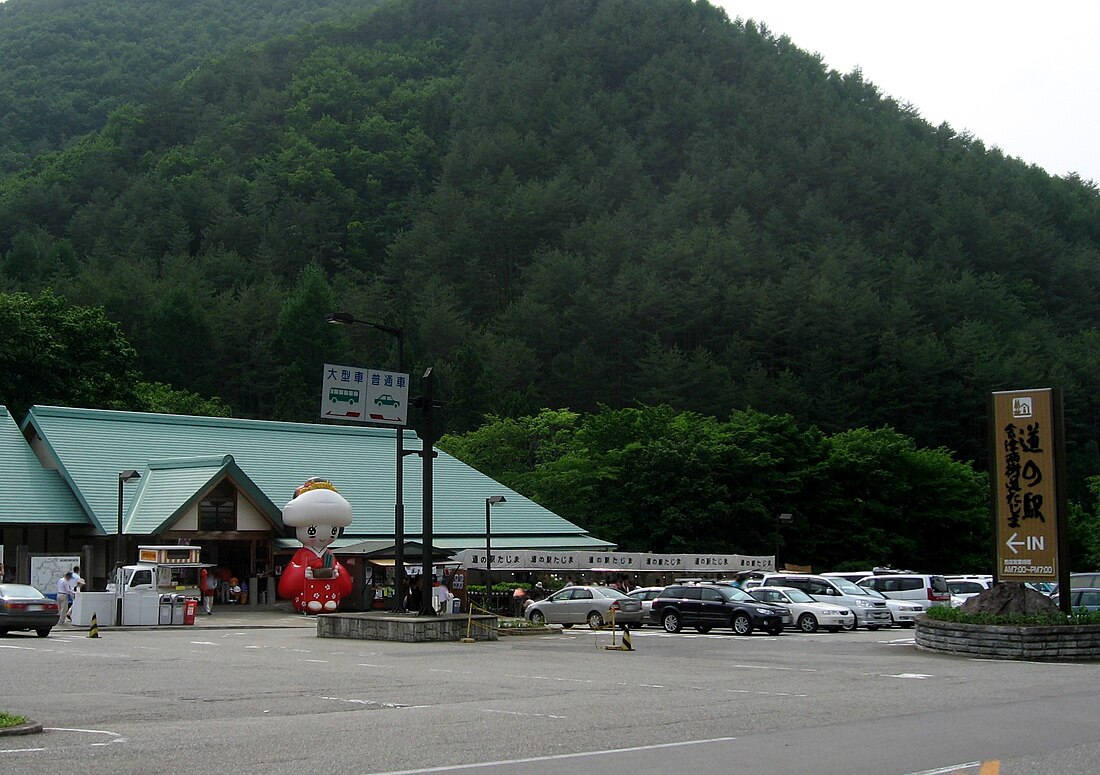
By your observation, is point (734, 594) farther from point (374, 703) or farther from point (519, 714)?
point (519, 714)

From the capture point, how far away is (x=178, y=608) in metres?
35.4

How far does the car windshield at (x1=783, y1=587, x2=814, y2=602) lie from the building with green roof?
13581 millimetres

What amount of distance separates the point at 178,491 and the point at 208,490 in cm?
101

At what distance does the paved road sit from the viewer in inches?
412

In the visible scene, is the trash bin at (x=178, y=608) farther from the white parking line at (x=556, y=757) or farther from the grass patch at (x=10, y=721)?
the white parking line at (x=556, y=757)

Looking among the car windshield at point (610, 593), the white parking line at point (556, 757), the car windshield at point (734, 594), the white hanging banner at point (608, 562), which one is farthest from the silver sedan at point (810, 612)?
the white parking line at point (556, 757)

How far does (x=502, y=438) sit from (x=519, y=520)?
20.8 meters

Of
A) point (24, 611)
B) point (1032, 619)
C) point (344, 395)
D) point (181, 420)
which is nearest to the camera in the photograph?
point (1032, 619)

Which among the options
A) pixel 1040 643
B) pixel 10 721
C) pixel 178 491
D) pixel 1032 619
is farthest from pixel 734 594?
pixel 10 721

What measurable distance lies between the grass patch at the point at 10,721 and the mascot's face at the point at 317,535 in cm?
2898

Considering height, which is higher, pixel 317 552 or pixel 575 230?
pixel 575 230

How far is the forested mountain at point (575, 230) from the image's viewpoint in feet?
299

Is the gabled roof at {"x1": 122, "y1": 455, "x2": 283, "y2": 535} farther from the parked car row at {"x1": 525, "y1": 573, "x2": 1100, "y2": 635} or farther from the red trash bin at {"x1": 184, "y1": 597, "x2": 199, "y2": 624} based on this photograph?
the parked car row at {"x1": 525, "y1": 573, "x2": 1100, "y2": 635}

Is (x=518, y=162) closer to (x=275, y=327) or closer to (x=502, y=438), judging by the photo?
(x=275, y=327)
